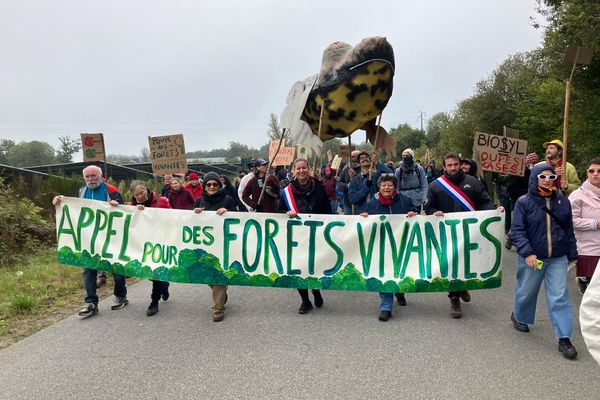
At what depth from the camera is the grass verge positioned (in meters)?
4.84

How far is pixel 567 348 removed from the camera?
3498mm

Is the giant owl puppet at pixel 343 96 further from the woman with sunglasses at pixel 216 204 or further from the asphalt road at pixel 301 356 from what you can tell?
the asphalt road at pixel 301 356

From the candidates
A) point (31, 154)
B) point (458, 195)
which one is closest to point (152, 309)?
point (458, 195)

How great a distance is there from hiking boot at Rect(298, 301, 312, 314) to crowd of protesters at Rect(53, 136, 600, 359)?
2 cm

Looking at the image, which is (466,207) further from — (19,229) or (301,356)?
(19,229)

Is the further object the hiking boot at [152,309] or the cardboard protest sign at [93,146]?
the cardboard protest sign at [93,146]

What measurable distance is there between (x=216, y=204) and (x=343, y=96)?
6.19 feet

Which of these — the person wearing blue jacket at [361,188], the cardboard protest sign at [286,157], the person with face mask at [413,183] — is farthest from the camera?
the cardboard protest sign at [286,157]

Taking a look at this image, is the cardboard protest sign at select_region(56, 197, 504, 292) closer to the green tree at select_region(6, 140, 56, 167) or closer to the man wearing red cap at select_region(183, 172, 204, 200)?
the man wearing red cap at select_region(183, 172, 204, 200)

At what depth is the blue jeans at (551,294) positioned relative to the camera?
11.8ft

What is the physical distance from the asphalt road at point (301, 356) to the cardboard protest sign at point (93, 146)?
430 cm

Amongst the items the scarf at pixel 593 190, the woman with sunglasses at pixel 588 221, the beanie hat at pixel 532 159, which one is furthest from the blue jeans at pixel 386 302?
the beanie hat at pixel 532 159

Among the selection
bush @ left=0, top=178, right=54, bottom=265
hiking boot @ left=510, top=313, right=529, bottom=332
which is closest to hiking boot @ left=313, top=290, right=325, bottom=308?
hiking boot @ left=510, top=313, right=529, bottom=332

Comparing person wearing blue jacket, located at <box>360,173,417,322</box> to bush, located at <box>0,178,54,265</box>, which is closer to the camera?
person wearing blue jacket, located at <box>360,173,417,322</box>
